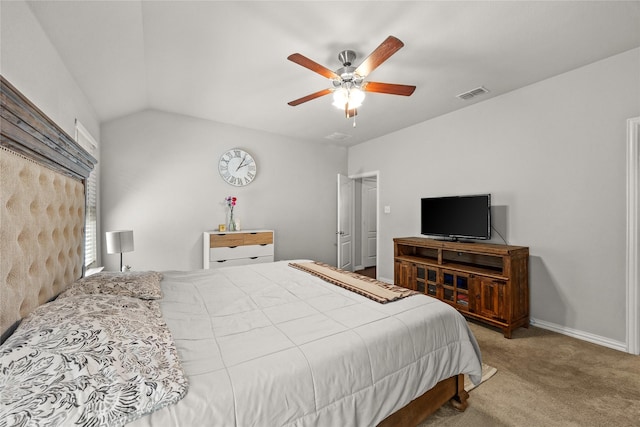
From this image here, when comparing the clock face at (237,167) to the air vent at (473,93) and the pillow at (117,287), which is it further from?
the air vent at (473,93)

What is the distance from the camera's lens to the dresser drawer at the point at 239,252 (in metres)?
3.78

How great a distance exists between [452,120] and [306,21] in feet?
8.54

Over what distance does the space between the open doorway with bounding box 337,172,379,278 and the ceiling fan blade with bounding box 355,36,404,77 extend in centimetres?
312

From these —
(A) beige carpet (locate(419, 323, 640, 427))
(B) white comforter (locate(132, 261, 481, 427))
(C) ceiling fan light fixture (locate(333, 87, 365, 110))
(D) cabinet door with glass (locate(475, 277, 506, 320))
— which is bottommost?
(A) beige carpet (locate(419, 323, 640, 427))

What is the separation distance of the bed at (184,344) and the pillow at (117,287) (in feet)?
0.03

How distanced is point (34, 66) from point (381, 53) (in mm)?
2139

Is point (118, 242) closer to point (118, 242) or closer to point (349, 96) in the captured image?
point (118, 242)

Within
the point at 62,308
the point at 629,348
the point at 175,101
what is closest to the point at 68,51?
the point at 175,101

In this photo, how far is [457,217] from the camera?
11.3ft

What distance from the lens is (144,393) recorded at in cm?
82

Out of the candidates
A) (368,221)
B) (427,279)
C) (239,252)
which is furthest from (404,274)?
(368,221)

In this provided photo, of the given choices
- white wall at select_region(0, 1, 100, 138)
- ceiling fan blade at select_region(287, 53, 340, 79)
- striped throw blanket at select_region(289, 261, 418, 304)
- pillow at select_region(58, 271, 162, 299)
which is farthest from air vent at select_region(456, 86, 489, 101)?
white wall at select_region(0, 1, 100, 138)

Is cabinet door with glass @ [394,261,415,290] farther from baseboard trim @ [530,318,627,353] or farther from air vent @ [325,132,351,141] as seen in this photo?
air vent @ [325,132,351,141]

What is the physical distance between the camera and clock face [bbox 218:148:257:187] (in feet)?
13.8
